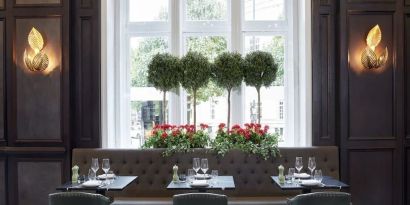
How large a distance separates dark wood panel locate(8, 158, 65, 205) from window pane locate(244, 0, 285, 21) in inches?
134

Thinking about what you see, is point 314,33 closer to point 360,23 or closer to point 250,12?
point 360,23

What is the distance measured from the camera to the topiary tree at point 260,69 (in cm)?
592

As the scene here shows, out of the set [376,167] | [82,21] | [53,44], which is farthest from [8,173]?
[376,167]

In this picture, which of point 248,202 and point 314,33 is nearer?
point 248,202

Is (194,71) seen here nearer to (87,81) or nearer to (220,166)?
(220,166)

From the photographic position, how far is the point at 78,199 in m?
3.64

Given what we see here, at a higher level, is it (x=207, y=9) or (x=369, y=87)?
(x=207, y=9)

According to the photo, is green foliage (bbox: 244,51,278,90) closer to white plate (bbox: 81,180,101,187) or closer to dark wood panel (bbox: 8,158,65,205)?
white plate (bbox: 81,180,101,187)

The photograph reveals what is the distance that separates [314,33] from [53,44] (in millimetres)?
3521

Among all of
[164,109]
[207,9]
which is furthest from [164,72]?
[207,9]

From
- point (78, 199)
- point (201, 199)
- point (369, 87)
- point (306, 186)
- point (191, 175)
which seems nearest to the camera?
point (201, 199)

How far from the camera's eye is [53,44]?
5918 millimetres

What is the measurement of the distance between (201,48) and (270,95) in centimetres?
124

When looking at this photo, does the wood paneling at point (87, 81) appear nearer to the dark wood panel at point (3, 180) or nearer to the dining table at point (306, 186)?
the dark wood panel at point (3, 180)
